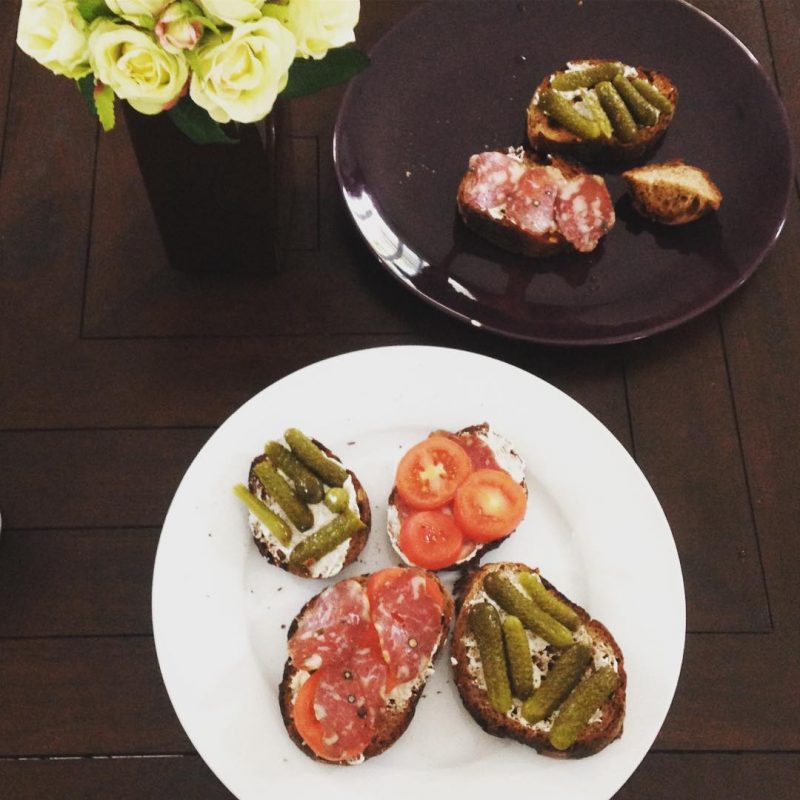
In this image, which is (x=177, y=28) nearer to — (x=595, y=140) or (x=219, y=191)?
(x=219, y=191)

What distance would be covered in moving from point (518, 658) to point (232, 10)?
105 cm

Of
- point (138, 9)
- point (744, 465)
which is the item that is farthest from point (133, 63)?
point (744, 465)

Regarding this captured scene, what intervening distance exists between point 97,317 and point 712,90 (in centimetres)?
144

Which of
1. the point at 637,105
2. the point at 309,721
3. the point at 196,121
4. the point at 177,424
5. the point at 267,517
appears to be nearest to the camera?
the point at 196,121

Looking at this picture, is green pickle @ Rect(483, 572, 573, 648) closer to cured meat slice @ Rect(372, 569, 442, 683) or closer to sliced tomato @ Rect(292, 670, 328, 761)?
cured meat slice @ Rect(372, 569, 442, 683)

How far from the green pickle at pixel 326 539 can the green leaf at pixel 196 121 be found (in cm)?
65

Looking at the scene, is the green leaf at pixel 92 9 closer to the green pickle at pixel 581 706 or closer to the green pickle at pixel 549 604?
the green pickle at pixel 549 604

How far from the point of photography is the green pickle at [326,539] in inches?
58.4

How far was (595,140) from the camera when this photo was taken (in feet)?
6.00

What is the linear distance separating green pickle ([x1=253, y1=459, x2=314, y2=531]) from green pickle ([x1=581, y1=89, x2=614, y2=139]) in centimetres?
99

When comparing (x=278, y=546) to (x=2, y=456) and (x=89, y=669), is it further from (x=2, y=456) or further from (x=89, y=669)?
(x=2, y=456)

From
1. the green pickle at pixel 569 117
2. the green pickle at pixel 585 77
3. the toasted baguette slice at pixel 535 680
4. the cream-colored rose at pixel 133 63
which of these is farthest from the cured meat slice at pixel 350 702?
the green pickle at pixel 585 77

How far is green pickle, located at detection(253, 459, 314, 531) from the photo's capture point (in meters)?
1.50

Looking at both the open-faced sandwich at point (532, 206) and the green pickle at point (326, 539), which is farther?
the open-faced sandwich at point (532, 206)
